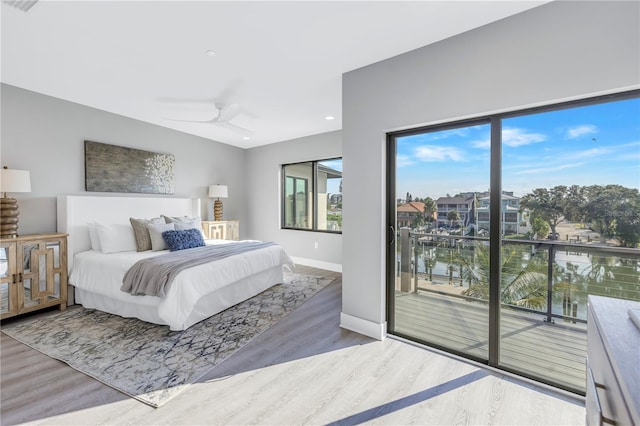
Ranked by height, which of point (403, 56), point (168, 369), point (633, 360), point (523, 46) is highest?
point (403, 56)

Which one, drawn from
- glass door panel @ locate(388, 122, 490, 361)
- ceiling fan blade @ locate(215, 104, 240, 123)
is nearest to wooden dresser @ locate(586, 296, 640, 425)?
glass door panel @ locate(388, 122, 490, 361)

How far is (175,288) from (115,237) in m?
1.66

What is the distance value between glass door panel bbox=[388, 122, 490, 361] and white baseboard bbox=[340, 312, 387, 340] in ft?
0.46

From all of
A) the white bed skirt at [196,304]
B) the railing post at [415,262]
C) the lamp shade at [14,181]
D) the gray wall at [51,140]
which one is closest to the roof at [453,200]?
the railing post at [415,262]

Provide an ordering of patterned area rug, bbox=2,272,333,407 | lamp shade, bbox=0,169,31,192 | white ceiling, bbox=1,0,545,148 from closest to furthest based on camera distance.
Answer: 1. white ceiling, bbox=1,0,545,148
2. patterned area rug, bbox=2,272,333,407
3. lamp shade, bbox=0,169,31,192

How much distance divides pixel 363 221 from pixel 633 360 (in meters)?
2.09

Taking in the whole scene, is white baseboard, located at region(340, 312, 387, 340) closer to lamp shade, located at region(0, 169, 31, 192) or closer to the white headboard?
the white headboard

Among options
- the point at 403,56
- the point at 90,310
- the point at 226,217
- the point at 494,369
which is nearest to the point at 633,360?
the point at 494,369

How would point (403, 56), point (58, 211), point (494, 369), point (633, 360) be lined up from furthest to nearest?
point (58, 211) → point (403, 56) → point (494, 369) → point (633, 360)

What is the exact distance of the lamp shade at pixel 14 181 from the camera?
2.93 metres

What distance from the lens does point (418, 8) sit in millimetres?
1936

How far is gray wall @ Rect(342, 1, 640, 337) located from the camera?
5.63 feet

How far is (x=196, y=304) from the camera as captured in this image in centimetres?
304

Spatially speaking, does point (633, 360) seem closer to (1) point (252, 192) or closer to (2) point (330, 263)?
(2) point (330, 263)
